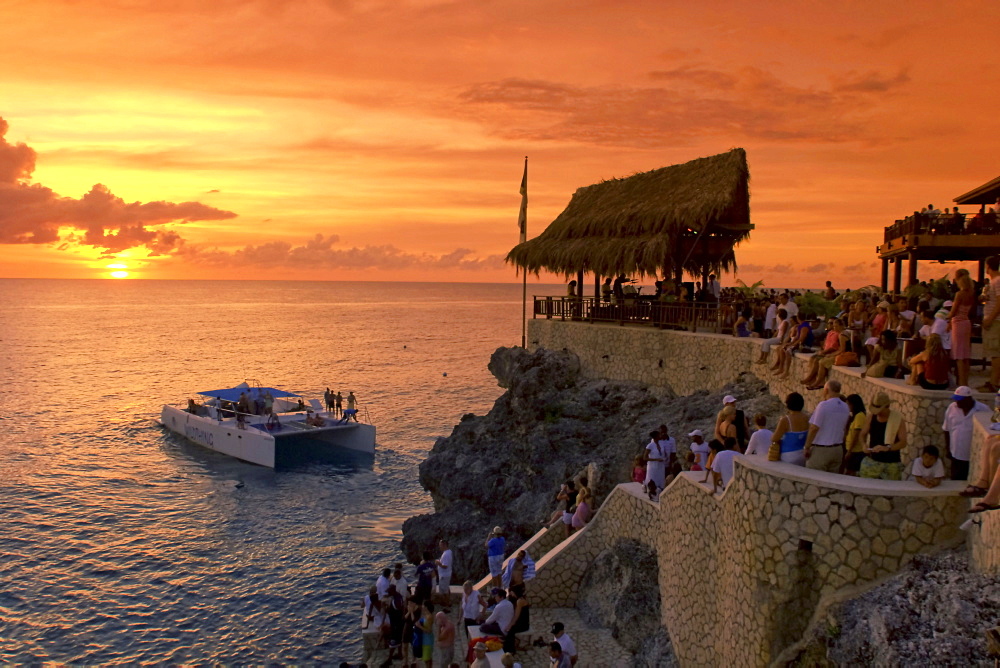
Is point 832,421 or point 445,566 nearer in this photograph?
point 832,421

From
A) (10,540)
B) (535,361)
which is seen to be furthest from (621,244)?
(10,540)

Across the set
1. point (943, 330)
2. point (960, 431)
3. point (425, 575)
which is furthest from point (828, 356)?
point (425, 575)

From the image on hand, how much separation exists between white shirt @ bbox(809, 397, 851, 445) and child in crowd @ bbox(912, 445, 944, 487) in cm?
104

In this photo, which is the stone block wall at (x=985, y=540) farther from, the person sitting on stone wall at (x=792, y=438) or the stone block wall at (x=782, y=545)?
the person sitting on stone wall at (x=792, y=438)

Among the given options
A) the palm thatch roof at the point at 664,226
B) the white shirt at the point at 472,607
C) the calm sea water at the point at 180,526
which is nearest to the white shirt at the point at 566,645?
the white shirt at the point at 472,607

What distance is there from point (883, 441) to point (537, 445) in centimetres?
1390

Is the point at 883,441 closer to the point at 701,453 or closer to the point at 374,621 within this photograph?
the point at 701,453

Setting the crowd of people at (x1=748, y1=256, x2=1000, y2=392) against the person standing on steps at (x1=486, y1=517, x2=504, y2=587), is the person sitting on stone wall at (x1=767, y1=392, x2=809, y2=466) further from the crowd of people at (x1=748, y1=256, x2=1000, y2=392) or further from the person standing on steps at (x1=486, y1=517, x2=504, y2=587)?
the person standing on steps at (x1=486, y1=517, x2=504, y2=587)

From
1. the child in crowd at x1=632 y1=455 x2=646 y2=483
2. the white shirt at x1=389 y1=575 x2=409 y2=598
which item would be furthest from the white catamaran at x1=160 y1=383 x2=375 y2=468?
the child in crowd at x1=632 y1=455 x2=646 y2=483

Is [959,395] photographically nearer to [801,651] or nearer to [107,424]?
[801,651]

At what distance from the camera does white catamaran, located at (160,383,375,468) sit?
33562 mm

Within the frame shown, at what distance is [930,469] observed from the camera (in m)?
7.78

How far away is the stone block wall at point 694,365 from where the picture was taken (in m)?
9.58

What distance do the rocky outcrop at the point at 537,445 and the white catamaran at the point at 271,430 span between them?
34.6ft
